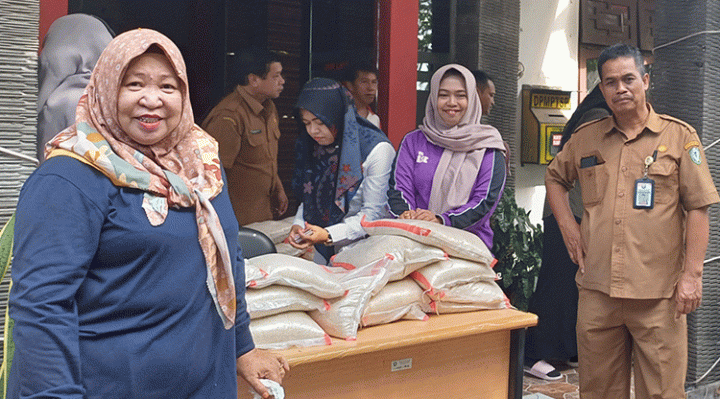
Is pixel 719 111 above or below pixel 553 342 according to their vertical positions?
above

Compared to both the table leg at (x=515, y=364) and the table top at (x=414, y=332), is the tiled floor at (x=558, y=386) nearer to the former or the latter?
the table leg at (x=515, y=364)

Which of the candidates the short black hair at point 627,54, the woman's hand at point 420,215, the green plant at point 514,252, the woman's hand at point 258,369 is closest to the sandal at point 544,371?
the green plant at point 514,252


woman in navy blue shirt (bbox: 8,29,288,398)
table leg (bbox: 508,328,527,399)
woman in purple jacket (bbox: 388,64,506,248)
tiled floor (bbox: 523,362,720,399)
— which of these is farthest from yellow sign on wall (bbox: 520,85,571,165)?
woman in navy blue shirt (bbox: 8,29,288,398)

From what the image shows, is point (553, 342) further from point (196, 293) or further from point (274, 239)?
point (196, 293)

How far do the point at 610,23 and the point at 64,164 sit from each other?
5.33 m

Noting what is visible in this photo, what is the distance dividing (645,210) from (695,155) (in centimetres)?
28

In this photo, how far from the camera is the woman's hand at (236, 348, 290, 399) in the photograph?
1.79m

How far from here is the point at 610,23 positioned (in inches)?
230

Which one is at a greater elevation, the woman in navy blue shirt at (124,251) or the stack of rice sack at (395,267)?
the woman in navy blue shirt at (124,251)

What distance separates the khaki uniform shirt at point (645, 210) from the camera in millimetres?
2727

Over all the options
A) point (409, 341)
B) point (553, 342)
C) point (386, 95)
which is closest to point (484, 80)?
point (386, 95)

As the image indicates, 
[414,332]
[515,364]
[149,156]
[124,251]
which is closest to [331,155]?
[414,332]

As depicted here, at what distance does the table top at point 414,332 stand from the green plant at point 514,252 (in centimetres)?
147

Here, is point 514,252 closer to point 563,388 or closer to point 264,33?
point 563,388
